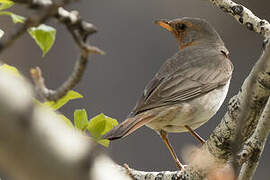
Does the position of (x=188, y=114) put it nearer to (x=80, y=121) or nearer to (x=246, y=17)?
(x=246, y=17)

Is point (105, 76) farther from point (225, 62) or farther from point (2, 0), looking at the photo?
point (2, 0)

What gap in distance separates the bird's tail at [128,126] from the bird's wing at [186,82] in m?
0.16

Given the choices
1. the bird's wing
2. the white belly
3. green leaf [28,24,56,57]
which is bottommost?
the white belly

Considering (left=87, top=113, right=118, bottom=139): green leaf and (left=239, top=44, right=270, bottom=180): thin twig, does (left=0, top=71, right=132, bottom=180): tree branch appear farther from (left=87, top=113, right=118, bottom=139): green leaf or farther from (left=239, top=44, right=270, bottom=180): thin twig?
(left=239, top=44, right=270, bottom=180): thin twig

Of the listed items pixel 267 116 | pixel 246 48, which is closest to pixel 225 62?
pixel 267 116

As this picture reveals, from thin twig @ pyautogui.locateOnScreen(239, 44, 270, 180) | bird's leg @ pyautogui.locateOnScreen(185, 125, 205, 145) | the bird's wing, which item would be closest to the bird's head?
the bird's wing

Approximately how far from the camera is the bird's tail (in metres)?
3.14

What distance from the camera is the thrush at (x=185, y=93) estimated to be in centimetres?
419

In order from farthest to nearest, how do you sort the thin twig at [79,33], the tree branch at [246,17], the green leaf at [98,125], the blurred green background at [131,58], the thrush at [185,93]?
the blurred green background at [131,58] < the thrush at [185,93] < the tree branch at [246,17] < the green leaf at [98,125] < the thin twig at [79,33]

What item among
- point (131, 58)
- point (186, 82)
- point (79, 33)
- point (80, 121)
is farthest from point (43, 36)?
point (131, 58)

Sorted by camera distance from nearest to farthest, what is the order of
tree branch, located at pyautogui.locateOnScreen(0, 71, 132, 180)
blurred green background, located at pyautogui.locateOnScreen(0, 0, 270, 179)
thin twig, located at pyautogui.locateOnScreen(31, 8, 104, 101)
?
tree branch, located at pyautogui.locateOnScreen(0, 71, 132, 180), thin twig, located at pyautogui.locateOnScreen(31, 8, 104, 101), blurred green background, located at pyautogui.locateOnScreen(0, 0, 270, 179)

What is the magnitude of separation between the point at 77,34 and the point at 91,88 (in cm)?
Result: 599

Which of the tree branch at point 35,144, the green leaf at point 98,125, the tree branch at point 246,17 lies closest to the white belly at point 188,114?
the tree branch at point 246,17

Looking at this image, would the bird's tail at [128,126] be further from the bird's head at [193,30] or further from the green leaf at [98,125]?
the bird's head at [193,30]
